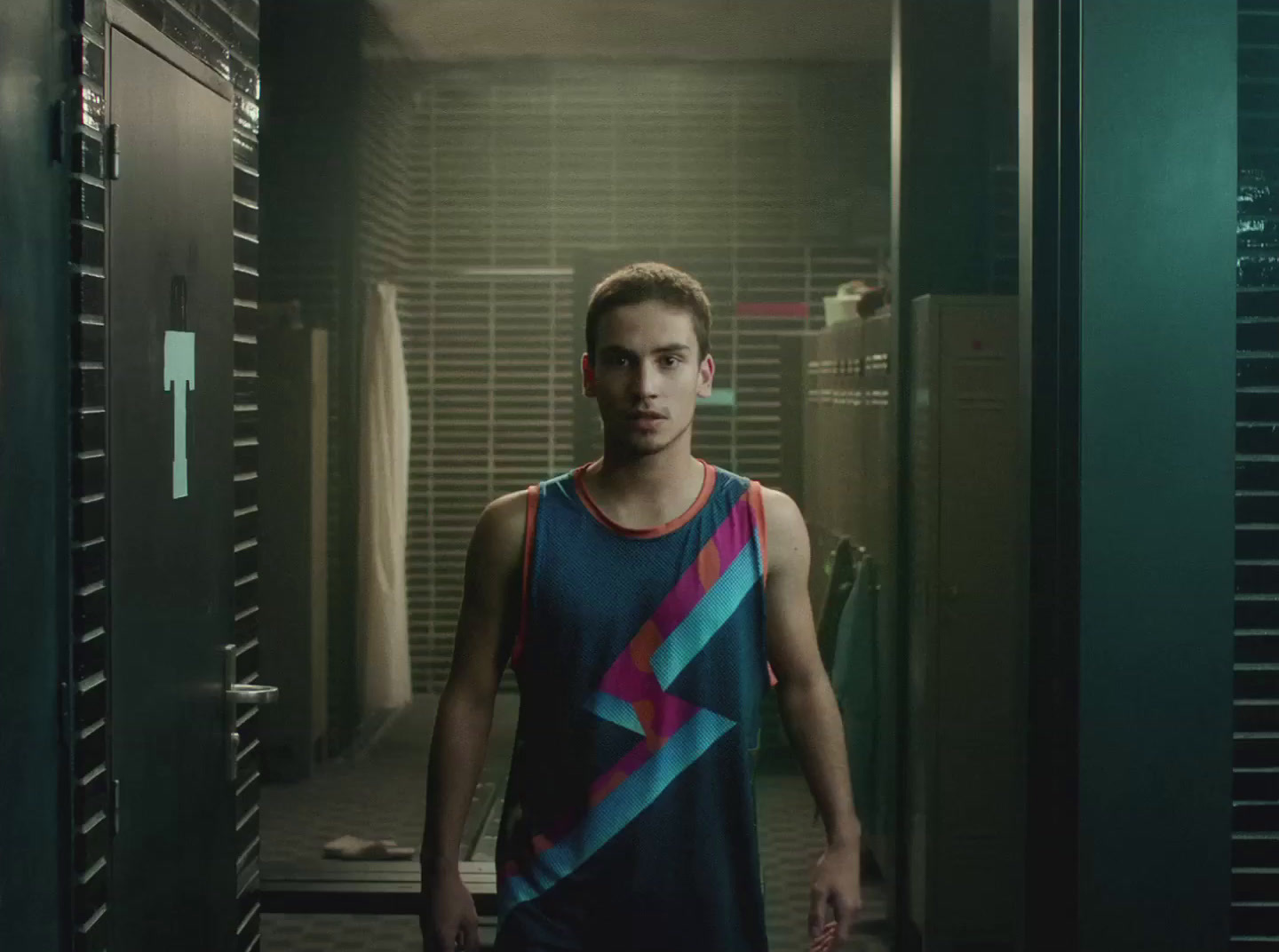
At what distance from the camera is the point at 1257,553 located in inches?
101

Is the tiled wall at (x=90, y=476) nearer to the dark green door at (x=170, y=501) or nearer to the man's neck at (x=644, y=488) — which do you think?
the dark green door at (x=170, y=501)

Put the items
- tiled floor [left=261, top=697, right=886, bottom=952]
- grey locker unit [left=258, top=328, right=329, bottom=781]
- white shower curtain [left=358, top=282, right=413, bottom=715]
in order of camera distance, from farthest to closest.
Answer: white shower curtain [left=358, top=282, right=413, bottom=715] < grey locker unit [left=258, top=328, right=329, bottom=781] < tiled floor [left=261, top=697, right=886, bottom=952]

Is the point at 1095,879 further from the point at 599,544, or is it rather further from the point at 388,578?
the point at 388,578

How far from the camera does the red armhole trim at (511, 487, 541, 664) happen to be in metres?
2.10

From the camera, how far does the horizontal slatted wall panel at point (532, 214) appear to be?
7977 millimetres

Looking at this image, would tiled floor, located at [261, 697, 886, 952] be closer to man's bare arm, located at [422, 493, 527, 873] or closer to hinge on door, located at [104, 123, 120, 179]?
man's bare arm, located at [422, 493, 527, 873]

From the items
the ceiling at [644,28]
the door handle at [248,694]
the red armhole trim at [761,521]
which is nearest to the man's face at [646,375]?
the red armhole trim at [761,521]

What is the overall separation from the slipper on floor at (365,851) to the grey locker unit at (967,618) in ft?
6.43

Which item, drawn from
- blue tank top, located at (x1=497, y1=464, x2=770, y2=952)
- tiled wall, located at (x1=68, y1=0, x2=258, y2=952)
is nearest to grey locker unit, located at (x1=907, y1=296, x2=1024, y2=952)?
blue tank top, located at (x1=497, y1=464, x2=770, y2=952)

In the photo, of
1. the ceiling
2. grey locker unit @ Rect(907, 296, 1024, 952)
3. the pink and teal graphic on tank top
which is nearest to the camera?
the pink and teal graphic on tank top

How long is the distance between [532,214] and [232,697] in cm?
544

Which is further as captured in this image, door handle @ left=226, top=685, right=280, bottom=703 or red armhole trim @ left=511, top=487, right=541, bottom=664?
door handle @ left=226, top=685, right=280, bottom=703

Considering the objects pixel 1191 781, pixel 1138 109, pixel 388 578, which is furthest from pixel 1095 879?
pixel 388 578

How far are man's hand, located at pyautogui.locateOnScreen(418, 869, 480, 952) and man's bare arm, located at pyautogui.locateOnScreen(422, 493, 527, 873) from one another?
2cm
